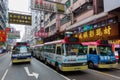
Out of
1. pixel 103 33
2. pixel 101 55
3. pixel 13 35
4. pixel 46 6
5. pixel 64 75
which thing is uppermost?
pixel 46 6

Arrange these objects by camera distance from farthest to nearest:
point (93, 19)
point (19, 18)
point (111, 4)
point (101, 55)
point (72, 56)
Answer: point (19, 18) → point (93, 19) → point (111, 4) → point (101, 55) → point (72, 56)

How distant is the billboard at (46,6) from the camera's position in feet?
82.0

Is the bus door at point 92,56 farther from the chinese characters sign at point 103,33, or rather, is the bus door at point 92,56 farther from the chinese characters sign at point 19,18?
the chinese characters sign at point 19,18

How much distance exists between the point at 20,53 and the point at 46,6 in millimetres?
8678

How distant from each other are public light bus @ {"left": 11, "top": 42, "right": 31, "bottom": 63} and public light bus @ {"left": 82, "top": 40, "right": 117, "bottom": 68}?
826 centimetres

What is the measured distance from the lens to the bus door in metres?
15.1

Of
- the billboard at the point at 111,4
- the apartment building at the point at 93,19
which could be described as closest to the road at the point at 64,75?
the billboard at the point at 111,4

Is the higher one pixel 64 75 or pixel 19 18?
pixel 19 18

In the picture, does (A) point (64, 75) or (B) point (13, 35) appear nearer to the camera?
(A) point (64, 75)

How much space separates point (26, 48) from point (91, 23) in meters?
9.87

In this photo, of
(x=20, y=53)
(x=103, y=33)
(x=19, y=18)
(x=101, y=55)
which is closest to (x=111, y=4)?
(x=103, y=33)

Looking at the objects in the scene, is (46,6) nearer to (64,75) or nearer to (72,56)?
(72,56)

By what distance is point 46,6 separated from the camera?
85.0 feet

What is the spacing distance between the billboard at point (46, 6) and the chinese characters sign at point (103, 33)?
559 centimetres
